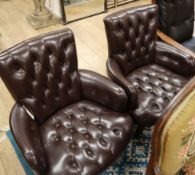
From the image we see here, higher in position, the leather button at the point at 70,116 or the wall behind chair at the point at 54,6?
the wall behind chair at the point at 54,6

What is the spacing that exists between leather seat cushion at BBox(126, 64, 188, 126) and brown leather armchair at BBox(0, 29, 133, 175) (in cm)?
15

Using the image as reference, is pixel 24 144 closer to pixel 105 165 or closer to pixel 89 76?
pixel 105 165

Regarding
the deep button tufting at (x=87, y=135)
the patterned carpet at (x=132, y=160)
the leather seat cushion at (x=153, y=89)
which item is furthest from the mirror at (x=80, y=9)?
the deep button tufting at (x=87, y=135)

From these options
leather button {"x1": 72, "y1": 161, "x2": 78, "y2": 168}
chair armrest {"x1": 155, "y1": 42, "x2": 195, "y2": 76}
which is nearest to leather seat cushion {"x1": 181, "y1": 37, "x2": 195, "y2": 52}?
chair armrest {"x1": 155, "y1": 42, "x2": 195, "y2": 76}

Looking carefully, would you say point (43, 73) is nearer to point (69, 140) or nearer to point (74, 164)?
point (69, 140)

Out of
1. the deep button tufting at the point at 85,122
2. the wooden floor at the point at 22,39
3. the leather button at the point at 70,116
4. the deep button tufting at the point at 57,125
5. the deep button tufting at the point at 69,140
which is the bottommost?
the wooden floor at the point at 22,39

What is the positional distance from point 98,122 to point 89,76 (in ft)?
1.07

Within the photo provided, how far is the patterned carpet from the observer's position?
1750mm

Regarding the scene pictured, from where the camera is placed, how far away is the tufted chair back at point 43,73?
1400 mm

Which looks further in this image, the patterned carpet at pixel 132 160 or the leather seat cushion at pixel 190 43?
Result: the leather seat cushion at pixel 190 43

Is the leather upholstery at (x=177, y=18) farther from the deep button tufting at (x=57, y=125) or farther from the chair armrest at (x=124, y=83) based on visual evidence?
the deep button tufting at (x=57, y=125)

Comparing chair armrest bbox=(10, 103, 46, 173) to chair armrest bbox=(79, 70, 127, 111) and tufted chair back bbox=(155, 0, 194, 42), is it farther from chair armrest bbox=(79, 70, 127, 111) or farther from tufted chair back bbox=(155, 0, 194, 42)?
tufted chair back bbox=(155, 0, 194, 42)

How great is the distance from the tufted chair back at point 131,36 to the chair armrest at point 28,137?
791mm

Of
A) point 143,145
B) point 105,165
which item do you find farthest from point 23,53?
point 143,145
